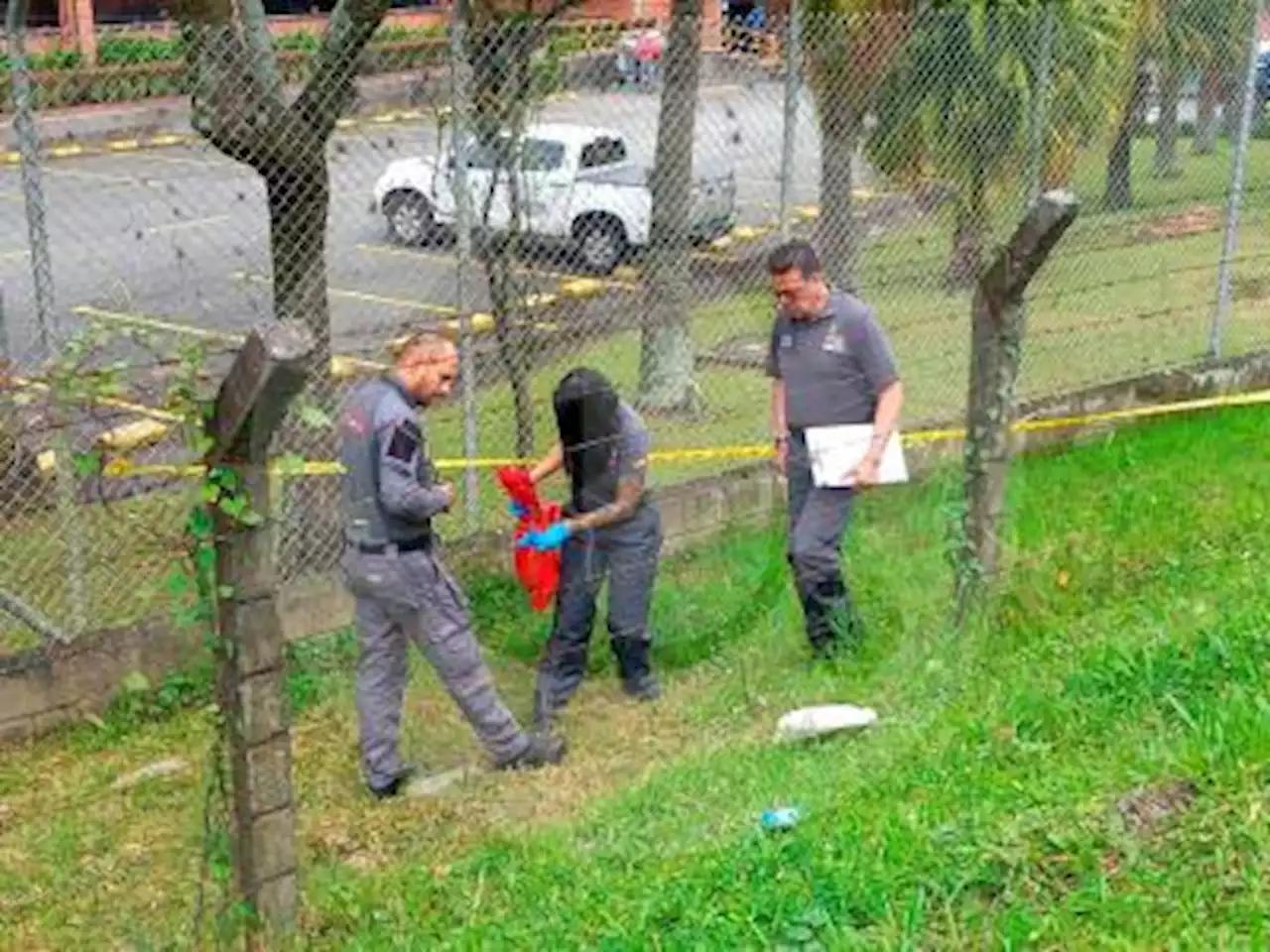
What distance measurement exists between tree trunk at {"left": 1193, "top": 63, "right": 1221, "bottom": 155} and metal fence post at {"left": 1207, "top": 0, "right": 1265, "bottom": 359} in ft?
3.07

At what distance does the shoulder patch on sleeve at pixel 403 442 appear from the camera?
5250mm

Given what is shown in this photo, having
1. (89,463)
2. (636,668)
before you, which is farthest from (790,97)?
(89,463)

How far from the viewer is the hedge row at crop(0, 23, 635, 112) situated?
669 cm

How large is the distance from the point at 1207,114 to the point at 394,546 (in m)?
7.68

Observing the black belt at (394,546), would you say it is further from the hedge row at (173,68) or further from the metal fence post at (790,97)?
the metal fence post at (790,97)

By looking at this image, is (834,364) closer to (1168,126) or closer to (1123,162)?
(1123,162)

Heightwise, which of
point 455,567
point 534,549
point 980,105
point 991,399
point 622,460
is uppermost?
point 980,105

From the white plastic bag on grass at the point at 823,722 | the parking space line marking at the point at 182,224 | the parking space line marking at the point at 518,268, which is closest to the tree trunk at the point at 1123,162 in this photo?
the parking space line marking at the point at 518,268

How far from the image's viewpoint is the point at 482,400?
7996 millimetres

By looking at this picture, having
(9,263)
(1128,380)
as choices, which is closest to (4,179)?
(9,263)

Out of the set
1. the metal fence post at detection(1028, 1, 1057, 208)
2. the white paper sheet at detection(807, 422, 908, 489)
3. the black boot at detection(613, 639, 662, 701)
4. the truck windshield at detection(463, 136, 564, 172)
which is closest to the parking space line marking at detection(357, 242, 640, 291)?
the truck windshield at detection(463, 136, 564, 172)

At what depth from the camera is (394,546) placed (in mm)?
5371

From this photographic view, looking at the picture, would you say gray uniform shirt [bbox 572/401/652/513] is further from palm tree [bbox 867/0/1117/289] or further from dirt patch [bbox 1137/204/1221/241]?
dirt patch [bbox 1137/204/1221/241]

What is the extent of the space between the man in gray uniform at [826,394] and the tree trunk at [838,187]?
229 centimetres
